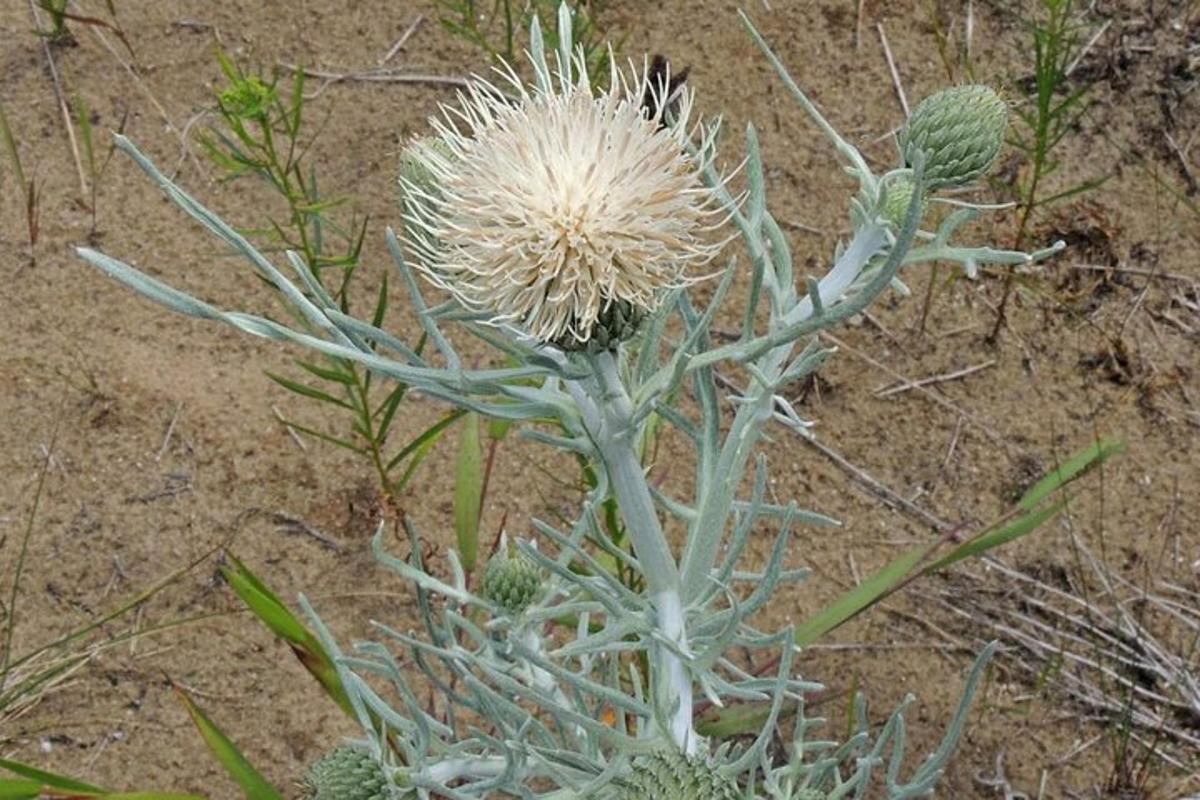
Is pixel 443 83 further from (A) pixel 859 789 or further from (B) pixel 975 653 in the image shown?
(A) pixel 859 789

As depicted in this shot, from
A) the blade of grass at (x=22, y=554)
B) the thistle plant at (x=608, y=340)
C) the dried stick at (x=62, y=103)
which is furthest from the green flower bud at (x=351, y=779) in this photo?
the dried stick at (x=62, y=103)

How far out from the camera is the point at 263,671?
2934mm

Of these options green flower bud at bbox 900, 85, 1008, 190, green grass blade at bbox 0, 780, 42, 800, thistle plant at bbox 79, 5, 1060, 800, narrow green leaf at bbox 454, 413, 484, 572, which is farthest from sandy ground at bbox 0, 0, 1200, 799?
green flower bud at bbox 900, 85, 1008, 190

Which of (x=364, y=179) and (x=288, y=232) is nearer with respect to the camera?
(x=288, y=232)

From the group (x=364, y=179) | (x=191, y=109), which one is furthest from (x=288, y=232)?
(x=191, y=109)

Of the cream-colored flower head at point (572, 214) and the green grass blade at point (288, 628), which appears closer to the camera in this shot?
the cream-colored flower head at point (572, 214)

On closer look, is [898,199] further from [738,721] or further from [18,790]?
[18,790]

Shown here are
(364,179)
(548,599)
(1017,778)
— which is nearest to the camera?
(548,599)

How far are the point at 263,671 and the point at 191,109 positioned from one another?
160cm

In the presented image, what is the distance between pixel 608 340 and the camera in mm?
Answer: 1461

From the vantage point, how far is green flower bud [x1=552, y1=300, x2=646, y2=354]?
4.76ft

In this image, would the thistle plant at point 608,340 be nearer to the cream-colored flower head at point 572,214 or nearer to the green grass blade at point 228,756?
the cream-colored flower head at point 572,214

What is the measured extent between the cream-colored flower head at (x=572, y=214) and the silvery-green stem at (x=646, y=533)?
10 cm

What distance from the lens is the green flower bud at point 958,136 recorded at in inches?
67.6
